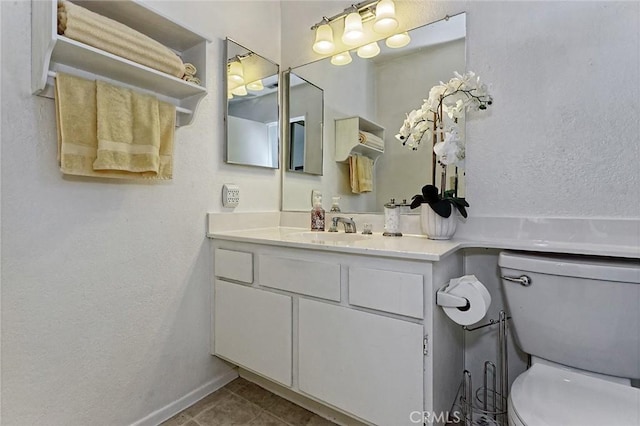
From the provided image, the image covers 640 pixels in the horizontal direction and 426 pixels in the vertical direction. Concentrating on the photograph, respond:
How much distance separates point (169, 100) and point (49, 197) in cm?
62

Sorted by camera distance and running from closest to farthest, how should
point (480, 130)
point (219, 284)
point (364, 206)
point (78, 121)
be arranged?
1. point (78, 121)
2. point (480, 130)
3. point (219, 284)
4. point (364, 206)

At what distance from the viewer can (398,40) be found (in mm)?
1524

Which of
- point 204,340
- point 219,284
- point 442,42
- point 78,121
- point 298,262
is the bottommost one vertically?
point 204,340

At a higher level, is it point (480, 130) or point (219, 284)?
point (480, 130)

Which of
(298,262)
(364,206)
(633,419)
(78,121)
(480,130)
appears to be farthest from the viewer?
(364,206)

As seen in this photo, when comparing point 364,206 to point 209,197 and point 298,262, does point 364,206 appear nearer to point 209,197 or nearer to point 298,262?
point 298,262

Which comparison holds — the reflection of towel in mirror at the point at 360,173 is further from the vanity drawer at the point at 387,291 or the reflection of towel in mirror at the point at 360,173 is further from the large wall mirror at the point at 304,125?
the vanity drawer at the point at 387,291

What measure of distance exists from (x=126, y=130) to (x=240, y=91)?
73cm

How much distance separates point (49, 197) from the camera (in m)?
1.05

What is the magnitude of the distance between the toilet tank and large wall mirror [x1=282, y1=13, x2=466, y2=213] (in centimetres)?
47

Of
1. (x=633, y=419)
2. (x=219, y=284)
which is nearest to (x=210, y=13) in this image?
(x=219, y=284)

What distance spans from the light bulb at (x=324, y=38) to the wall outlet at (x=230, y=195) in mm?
915

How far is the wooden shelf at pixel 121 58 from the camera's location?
95cm

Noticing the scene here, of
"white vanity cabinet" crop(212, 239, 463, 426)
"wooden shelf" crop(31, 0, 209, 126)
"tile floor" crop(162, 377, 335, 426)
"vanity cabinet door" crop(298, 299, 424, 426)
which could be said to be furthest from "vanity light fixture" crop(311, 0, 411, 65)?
"tile floor" crop(162, 377, 335, 426)
